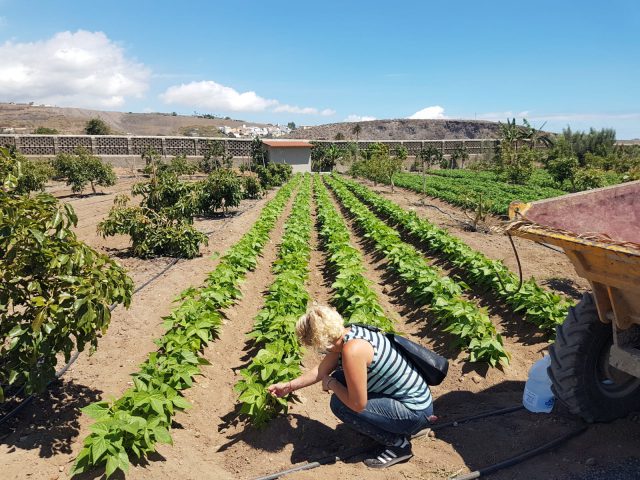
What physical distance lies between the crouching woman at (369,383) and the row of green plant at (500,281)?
118 centimetres

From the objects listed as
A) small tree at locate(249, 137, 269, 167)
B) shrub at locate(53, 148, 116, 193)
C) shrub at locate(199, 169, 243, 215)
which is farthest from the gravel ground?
small tree at locate(249, 137, 269, 167)

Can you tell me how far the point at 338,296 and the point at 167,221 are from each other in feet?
18.8

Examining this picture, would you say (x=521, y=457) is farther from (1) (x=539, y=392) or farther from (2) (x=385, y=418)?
(2) (x=385, y=418)

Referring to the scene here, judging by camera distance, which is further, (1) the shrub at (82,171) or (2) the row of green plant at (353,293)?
(1) the shrub at (82,171)

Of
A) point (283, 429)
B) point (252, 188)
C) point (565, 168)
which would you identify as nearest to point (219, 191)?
point (252, 188)

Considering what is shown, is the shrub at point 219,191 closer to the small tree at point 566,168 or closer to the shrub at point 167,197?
the shrub at point 167,197

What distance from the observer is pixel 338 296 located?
661cm

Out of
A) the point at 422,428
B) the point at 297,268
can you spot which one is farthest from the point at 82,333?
the point at 297,268

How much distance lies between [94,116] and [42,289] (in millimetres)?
150804

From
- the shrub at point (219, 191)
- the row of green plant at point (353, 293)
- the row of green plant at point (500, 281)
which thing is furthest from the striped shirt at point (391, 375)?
the shrub at point (219, 191)

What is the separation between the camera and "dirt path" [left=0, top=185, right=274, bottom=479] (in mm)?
3463

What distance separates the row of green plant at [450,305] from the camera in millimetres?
4957

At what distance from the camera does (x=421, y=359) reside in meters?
3.53

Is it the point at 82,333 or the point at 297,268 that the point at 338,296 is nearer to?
the point at 297,268
